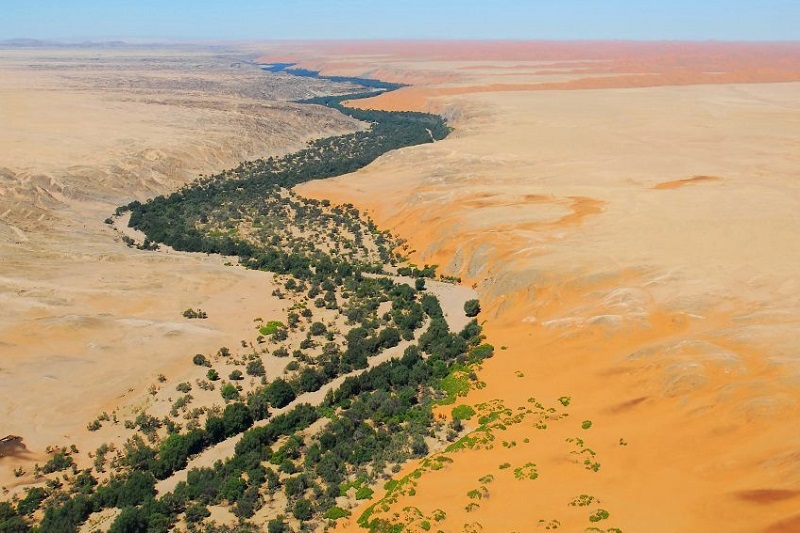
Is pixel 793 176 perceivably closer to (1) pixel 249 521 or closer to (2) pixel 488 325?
(2) pixel 488 325

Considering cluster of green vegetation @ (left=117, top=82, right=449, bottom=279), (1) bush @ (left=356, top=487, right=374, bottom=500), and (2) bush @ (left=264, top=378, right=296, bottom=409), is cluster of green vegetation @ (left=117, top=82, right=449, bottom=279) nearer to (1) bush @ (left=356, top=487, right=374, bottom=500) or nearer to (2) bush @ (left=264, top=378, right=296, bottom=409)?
(2) bush @ (left=264, top=378, right=296, bottom=409)

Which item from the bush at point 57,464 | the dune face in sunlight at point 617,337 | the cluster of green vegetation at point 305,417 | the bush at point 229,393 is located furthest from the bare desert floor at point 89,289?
the dune face in sunlight at point 617,337

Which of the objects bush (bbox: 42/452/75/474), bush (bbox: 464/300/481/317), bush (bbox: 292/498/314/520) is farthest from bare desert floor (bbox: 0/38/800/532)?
bush (bbox: 292/498/314/520)

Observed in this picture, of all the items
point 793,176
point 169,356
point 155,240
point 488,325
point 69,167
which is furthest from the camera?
point 69,167

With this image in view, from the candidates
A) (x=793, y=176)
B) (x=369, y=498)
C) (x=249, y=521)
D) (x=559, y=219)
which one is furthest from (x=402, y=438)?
(x=793, y=176)

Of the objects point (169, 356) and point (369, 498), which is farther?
point (169, 356)
